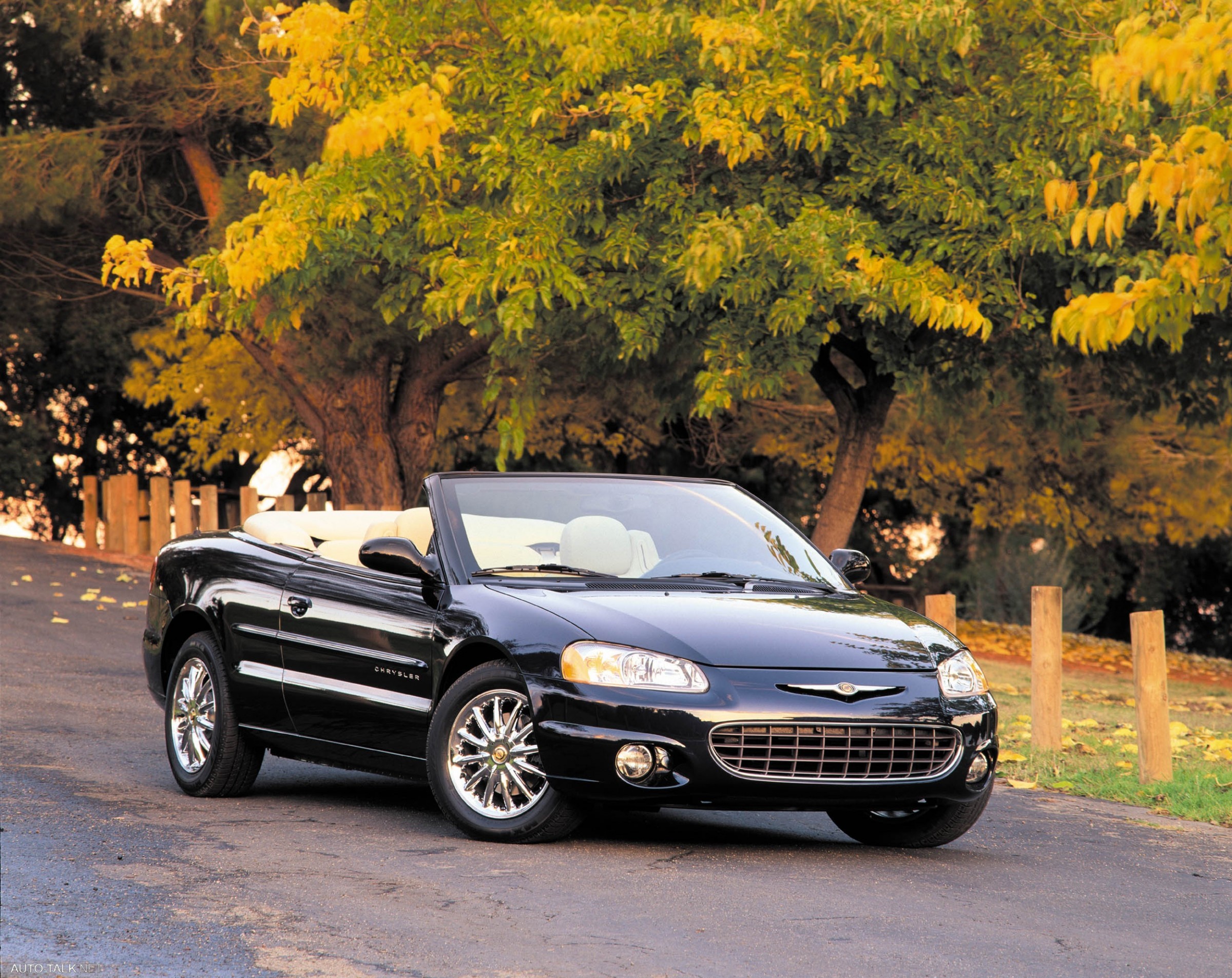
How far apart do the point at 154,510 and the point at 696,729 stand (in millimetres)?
20957

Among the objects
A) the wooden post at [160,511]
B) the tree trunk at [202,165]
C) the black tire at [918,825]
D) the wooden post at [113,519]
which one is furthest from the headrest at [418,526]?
the wooden post at [113,519]

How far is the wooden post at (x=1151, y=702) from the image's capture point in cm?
972

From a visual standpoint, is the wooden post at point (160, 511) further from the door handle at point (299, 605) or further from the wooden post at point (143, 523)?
the door handle at point (299, 605)

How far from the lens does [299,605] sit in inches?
311

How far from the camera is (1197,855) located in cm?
774

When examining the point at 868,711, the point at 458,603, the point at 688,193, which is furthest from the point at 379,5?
the point at 868,711

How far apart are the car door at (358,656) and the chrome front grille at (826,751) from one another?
139 cm

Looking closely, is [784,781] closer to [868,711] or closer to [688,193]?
[868,711]

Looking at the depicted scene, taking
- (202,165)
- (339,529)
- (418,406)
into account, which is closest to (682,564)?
(339,529)

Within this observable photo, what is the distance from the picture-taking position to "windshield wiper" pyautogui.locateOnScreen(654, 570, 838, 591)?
7660 mm

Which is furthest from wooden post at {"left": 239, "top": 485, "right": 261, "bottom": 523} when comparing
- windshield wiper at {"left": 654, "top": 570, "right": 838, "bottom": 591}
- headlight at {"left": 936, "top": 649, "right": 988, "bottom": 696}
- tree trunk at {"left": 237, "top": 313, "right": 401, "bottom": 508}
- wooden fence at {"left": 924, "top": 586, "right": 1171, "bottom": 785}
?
headlight at {"left": 936, "top": 649, "right": 988, "bottom": 696}

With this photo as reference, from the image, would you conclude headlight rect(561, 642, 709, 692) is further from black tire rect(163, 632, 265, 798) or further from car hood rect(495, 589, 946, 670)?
black tire rect(163, 632, 265, 798)

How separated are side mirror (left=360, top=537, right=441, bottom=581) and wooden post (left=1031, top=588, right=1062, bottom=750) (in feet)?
16.3

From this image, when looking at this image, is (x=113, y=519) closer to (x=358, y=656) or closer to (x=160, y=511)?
(x=160, y=511)
